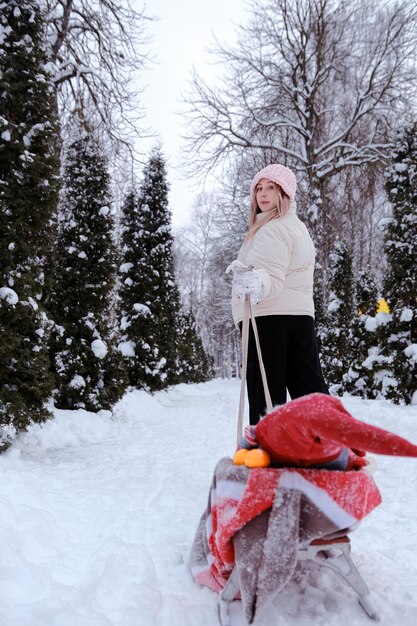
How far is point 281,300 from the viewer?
2.63m

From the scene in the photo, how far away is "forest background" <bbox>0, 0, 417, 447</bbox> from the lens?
4.73 m

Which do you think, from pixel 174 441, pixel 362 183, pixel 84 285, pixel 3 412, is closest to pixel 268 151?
pixel 362 183

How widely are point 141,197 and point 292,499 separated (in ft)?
42.2

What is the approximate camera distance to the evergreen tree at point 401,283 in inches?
277

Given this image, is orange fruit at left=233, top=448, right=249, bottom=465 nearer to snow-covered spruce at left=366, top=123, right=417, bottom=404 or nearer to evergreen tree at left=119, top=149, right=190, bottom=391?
snow-covered spruce at left=366, top=123, right=417, bottom=404

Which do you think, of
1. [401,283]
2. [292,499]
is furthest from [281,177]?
[401,283]

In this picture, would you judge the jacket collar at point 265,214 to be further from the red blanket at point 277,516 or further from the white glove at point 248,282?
the red blanket at point 277,516

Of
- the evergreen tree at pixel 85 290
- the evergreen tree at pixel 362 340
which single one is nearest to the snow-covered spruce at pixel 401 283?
the evergreen tree at pixel 362 340

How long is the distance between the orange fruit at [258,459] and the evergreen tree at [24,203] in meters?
3.44

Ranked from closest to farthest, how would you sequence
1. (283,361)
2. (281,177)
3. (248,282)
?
(248,282) → (283,361) → (281,177)

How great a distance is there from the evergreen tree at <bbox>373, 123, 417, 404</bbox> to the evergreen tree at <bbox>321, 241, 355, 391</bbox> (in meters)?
4.08

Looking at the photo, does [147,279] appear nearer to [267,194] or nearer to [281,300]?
[267,194]

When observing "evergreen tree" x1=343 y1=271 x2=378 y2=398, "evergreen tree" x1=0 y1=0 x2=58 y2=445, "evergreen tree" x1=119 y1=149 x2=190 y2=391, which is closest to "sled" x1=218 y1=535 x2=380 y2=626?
"evergreen tree" x1=0 y1=0 x2=58 y2=445

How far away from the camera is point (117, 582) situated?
79.4 inches
